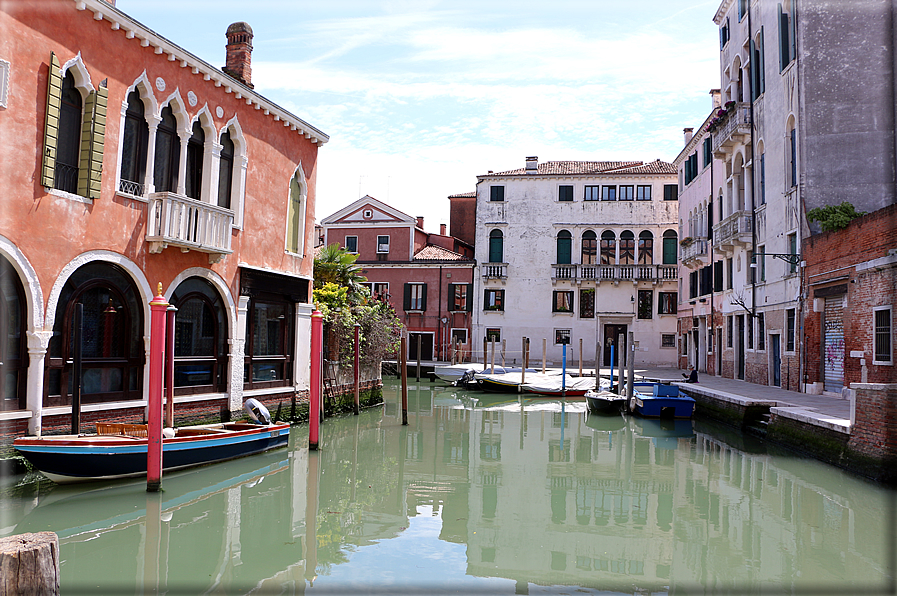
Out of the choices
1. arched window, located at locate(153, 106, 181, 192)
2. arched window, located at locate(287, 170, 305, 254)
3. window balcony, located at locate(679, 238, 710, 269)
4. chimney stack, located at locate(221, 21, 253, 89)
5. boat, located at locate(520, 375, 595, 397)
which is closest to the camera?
arched window, located at locate(153, 106, 181, 192)

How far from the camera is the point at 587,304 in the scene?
3142cm

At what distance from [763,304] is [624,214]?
14066 mm

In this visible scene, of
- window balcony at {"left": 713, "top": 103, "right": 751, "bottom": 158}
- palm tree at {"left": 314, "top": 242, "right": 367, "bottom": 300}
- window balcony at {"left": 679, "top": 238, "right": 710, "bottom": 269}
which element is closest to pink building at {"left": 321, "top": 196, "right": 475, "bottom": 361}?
window balcony at {"left": 679, "top": 238, "right": 710, "bottom": 269}

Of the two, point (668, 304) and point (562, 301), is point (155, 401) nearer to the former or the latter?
point (562, 301)

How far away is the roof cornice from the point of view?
28.5 ft

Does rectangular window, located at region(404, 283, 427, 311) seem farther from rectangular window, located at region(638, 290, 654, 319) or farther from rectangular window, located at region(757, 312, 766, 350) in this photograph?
rectangular window, located at region(757, 312, 766, 350)

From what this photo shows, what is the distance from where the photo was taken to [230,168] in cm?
1162

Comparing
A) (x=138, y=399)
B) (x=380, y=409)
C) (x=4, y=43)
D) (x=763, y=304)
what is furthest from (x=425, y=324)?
(x=4, y=43)

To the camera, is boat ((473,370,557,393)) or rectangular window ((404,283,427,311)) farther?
rectangular window ((404,283,427,311))

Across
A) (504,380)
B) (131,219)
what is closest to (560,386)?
(504,380)

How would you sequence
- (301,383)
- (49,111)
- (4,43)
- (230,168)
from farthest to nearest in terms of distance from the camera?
1. (301,383)
2. (230,168)
3. (49,111)
4. (4,43)

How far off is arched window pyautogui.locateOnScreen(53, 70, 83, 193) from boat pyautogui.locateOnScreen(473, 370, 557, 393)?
1716cm

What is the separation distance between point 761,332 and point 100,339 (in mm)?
16129

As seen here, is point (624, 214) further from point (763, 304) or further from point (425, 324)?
point (763, 304)
